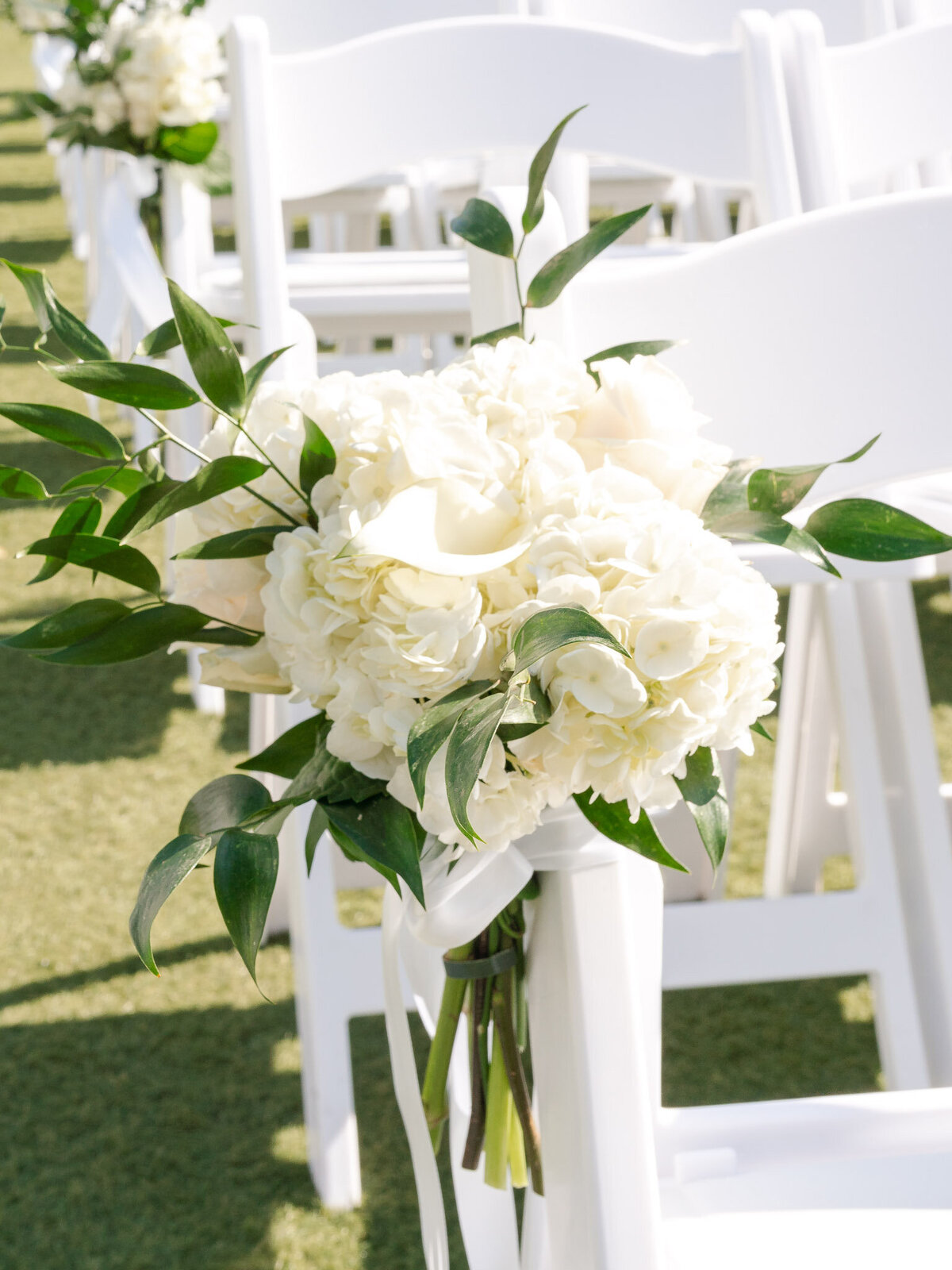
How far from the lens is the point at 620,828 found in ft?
1.97

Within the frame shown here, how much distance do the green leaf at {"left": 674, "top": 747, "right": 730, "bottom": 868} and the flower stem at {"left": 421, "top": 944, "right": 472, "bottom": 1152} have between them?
184 millimetres

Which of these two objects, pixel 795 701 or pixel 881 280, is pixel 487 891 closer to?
pixel 881 280

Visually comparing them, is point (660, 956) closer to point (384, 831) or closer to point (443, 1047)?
point (443, 1047)

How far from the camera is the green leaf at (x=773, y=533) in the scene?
0.58m

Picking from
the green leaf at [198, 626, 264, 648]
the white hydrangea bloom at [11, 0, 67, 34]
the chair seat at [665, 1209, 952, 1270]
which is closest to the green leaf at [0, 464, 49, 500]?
the green leaf at [198, 626, 264, 648]

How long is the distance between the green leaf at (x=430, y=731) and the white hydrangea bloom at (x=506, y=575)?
0.6 inches

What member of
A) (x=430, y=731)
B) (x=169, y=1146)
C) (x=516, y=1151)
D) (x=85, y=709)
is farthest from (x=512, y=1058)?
(x=85, y=709)

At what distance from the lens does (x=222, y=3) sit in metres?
2.33

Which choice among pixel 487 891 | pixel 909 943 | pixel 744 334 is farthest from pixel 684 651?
pixel 909 943

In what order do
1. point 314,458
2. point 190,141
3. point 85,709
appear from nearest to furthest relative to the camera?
point 314,458, point 190,141, point 85,709

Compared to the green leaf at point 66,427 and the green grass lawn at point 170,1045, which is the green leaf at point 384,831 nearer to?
the green leaf at point 66,427

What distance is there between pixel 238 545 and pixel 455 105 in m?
0.73

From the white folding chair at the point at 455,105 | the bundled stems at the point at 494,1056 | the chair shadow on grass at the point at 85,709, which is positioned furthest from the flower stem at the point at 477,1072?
the chair shadow on grass at the point at 85,709

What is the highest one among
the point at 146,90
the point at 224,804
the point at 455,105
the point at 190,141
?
the point at 146,90
